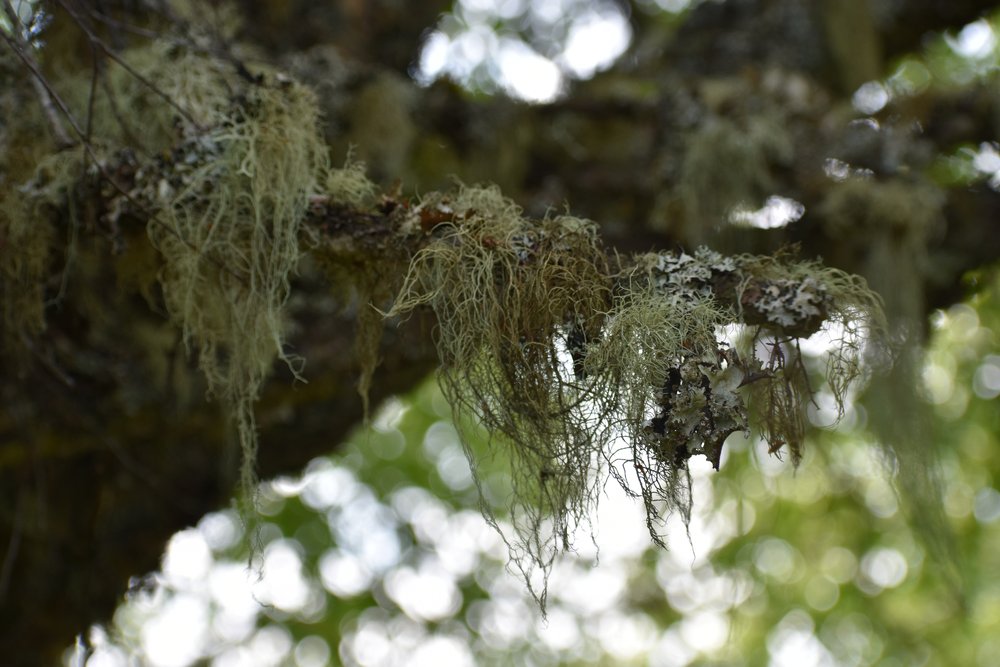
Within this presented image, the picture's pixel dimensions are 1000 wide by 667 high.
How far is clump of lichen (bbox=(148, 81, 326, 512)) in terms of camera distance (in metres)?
1.63

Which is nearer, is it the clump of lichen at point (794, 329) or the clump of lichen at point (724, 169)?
the clump of lichen at point (794, 329)

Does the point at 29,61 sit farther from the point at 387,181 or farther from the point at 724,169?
the point at 724,169

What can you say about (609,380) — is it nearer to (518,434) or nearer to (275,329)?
(518,434)

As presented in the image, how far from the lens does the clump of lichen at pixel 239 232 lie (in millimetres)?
1626

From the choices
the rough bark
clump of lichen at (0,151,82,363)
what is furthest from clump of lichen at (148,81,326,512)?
the rough bark

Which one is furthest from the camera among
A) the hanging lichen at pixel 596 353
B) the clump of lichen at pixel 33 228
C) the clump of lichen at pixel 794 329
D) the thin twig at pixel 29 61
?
the clump of lichen at pixel 33 228

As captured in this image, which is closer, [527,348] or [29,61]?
[527,348]

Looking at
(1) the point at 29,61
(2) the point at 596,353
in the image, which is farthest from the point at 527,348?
(1) the point at 29,61

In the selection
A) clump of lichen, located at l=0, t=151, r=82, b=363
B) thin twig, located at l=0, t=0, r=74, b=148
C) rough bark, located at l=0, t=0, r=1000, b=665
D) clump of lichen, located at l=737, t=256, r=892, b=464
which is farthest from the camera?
rough bark, located at l=0, t=0, r=1000, b=665

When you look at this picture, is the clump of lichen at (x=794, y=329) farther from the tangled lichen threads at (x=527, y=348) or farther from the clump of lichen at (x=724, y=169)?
the clump of lichen at (x=724, y=169)

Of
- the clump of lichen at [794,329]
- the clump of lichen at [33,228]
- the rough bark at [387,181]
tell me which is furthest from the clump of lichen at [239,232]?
the rough bark at [387,181]

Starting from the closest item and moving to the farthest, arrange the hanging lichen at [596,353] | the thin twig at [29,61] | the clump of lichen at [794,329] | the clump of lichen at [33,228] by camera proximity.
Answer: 1. the hanging lichen at [596,353]
2. the clump of lichen at [794,329]
3. the thin twig at [29,61]
4. the clump of lichen at [33,228]

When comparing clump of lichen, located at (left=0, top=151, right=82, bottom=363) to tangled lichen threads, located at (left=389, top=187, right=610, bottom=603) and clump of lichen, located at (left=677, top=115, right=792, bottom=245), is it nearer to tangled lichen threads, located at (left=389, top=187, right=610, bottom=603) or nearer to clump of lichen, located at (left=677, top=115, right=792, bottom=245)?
tangled lichen threads, located at (left=389, top=187, right=610, bottom=603)

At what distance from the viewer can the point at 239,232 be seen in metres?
1.68
